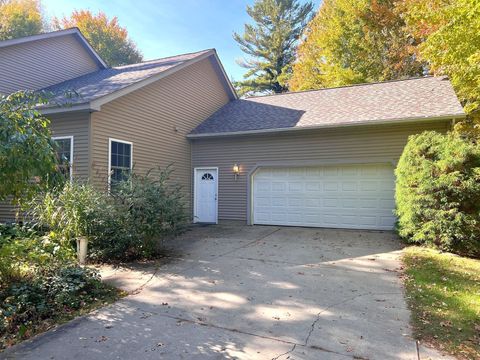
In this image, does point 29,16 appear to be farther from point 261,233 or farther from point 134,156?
point 261,233

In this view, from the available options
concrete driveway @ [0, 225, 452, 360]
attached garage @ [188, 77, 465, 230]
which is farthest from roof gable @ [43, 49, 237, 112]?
concrete driveway @ [0, 225, 452, 360]

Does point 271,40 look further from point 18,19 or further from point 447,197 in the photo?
point 447,197

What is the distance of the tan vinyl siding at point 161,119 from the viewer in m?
8.96

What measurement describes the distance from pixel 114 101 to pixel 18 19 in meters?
20.4

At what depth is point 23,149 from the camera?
3533 millimetres

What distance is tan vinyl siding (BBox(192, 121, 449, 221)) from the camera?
9.92 meters

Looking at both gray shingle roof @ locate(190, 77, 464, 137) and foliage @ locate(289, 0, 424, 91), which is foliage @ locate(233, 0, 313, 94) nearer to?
foliage @ locate(289, 0, 424, 91)

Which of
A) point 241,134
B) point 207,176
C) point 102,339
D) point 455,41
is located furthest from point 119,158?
point 455,41

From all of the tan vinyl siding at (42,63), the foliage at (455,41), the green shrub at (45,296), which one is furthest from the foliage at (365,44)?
the green shrub at (45,296)

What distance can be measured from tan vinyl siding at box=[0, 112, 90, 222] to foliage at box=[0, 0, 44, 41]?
18873mm

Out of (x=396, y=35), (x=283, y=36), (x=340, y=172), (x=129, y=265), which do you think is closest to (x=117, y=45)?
(x=283, y=36)

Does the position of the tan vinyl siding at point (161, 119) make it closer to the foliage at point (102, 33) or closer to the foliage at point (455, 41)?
the foliage at point (455, 41)

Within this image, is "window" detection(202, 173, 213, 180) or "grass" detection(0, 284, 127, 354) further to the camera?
"window" detection(202, 173, 213, 180)

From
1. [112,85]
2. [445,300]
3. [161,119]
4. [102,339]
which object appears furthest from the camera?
[161,119]
